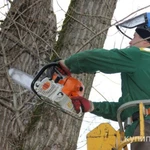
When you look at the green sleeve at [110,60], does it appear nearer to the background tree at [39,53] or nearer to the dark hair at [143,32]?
the dark hair at [143,32]

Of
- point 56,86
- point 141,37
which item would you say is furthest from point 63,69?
point 141,37

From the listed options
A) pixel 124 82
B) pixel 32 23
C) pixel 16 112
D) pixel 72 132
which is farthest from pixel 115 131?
pixel 32 23

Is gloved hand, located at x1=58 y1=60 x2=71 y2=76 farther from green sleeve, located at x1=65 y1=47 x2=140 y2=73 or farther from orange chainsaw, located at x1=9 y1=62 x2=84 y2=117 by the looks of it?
green sleeve, located at x1=65 y1=47 x2=140 y2=73

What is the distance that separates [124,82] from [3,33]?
6.70 ft

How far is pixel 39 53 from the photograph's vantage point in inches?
183

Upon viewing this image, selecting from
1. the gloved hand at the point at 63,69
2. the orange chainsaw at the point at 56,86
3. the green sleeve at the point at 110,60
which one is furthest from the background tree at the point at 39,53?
the green sleeve at the point at 110,60

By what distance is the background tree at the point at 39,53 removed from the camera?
414 centimetres

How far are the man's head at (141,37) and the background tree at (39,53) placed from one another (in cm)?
102

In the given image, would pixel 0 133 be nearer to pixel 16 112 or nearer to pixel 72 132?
pixel 16 112

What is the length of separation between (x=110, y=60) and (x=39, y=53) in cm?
190

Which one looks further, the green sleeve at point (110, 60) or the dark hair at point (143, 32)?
the dark hair at point (143, 32)

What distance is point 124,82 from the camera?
3053 millimetres

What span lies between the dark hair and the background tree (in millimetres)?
1028

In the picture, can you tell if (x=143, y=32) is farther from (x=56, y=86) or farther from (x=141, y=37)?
(x=56, y=86)
